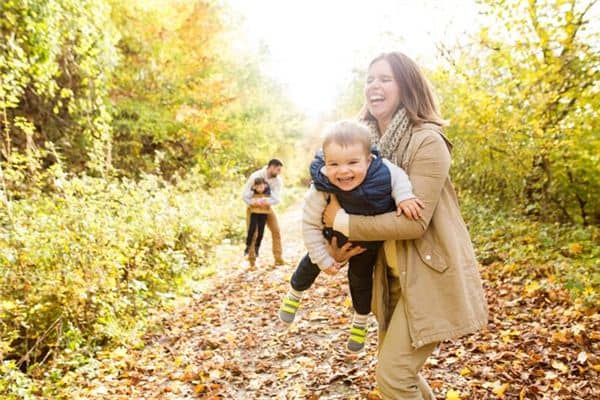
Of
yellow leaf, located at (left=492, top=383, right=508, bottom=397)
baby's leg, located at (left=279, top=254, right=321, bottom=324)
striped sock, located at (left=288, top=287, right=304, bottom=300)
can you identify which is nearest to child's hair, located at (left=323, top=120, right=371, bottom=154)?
baby's leg, located at (left=279, top=254, right=321, bottom=324)

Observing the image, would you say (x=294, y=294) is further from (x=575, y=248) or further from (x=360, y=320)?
(x=575, y=248)

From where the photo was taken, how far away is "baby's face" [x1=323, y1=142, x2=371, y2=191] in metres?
2.26

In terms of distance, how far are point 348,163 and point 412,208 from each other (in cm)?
40

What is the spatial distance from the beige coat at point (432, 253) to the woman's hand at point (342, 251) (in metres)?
0.20

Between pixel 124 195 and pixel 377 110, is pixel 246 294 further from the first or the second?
pixel 377 110

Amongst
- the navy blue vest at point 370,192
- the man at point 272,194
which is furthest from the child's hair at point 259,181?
the navy blue vest at point 370,192

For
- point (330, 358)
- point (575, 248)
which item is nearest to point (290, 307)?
point (330, 358)

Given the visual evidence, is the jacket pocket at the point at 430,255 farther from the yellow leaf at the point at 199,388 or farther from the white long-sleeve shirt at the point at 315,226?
the yellow leaf at the point at 199,388

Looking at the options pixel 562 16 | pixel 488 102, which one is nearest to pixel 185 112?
pixel 488 102

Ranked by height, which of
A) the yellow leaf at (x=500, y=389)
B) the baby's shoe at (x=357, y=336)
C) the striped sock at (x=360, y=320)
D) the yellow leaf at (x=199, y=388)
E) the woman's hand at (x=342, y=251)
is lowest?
the yellow leaf at (x=199, y=388)

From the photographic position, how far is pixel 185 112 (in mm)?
13664

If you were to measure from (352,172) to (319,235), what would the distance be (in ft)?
1.53

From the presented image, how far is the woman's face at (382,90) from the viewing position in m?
2.47

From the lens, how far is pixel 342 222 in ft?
7.55
